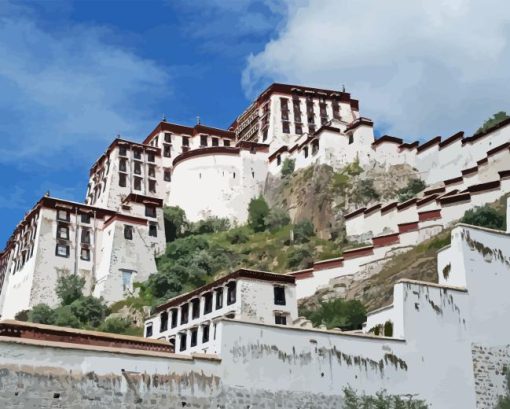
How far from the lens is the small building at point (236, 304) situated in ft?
122

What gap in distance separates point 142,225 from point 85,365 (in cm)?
4302

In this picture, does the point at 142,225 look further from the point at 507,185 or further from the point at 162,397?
the point at 162,397

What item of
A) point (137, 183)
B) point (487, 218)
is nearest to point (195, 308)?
point (487, 218)

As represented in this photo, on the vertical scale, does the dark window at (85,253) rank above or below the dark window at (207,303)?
above

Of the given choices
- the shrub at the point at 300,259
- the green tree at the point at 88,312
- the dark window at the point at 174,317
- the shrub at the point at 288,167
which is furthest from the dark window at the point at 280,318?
the shrub at the point at 288,167

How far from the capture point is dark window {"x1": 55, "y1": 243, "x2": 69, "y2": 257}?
5781 cm

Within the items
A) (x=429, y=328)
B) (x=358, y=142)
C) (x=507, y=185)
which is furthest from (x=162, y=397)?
(x=358, y=142)

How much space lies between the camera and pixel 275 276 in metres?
38.9

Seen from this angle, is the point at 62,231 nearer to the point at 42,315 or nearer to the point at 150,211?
the point at 150,211

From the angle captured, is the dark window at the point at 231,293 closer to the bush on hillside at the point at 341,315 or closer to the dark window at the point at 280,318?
the dark window at the point at 280,318

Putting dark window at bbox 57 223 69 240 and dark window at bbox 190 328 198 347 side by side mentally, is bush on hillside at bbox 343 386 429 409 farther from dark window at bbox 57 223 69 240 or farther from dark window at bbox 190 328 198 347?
dark window at bbox 57 223 69 240

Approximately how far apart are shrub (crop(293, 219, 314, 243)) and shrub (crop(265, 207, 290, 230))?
471 centimetres

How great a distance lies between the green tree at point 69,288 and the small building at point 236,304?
55.2 ft

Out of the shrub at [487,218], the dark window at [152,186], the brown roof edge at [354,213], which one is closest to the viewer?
the shrub at [487,218]
